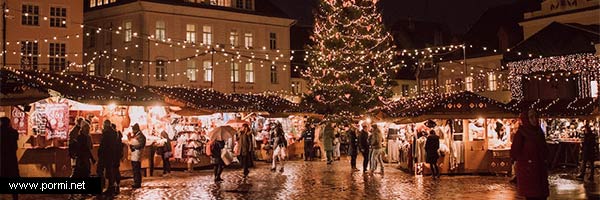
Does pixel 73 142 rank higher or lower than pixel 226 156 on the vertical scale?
higher

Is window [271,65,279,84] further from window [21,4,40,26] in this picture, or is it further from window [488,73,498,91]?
window [21,4,40,26]

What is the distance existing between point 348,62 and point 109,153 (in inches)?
844

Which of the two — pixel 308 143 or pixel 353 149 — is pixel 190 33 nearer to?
pixel 308 143

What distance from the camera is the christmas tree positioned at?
36438 mm

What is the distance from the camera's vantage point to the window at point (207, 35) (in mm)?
45250

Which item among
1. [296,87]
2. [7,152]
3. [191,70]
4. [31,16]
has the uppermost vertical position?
[31,16]

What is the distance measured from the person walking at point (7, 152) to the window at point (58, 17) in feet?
94.4

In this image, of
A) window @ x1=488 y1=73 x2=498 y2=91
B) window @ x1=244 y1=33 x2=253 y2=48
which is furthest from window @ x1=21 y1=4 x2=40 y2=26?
window @ x1=488 y1=73 x2=498 y2=91

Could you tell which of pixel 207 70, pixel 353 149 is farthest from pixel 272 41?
pixel 353 149

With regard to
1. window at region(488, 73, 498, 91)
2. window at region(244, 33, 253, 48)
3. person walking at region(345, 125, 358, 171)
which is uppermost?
window at region(244, 33, 253, 48)

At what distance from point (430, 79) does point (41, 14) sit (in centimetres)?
2562

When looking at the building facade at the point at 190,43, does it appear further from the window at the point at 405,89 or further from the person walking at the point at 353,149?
the person walking at the point at 353,149

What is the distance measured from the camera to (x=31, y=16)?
39.4 meters

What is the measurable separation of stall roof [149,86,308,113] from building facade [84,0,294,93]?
26.3ft
